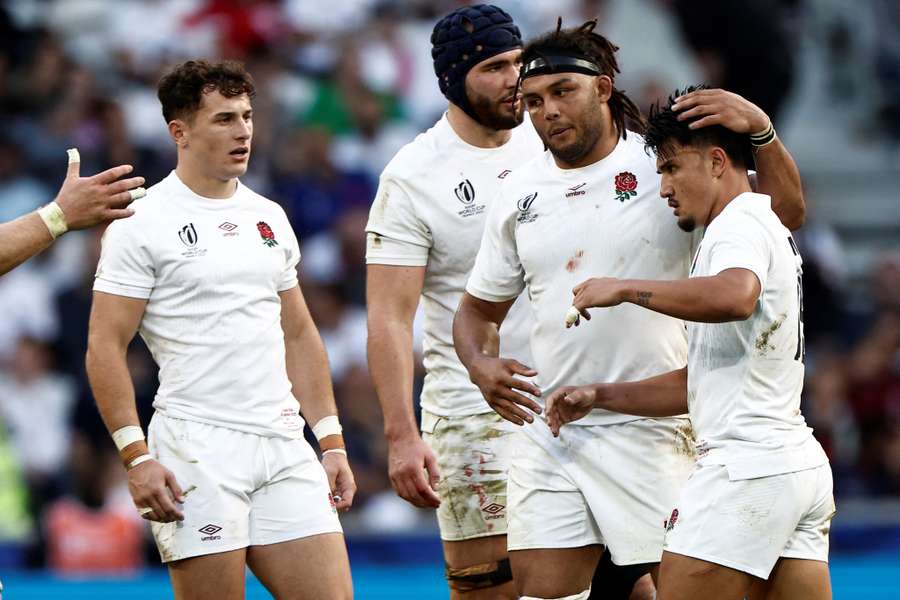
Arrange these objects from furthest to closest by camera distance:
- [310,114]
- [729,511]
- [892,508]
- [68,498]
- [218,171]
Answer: [310,114] → [68,498] → [892,508] → [218,171] → [729,511]

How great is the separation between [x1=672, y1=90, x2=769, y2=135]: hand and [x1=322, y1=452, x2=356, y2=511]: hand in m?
1.83

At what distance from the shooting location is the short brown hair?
5.34 m

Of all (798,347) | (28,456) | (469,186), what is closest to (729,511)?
(798,347)

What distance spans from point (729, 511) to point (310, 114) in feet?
25.3

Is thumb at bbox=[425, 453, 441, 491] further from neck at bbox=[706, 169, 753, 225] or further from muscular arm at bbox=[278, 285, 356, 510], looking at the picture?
neck at bbox=[706, 169, 753, 225]

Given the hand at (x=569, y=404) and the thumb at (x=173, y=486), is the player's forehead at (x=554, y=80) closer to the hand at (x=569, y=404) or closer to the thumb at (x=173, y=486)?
the hand at (x=569, y=404)

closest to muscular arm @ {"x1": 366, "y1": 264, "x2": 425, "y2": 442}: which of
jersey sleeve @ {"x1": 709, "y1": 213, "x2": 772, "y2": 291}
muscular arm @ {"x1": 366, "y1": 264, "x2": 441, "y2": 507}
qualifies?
muscular arm @ {"x1": 366, "y1": 264, "x2": 441, "y2": 507}

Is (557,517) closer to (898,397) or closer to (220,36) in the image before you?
(898,397)

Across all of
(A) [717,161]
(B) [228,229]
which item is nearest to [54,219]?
(B) [228,229]

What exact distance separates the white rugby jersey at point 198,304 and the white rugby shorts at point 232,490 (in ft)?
0.19

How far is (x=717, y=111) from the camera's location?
4668mm

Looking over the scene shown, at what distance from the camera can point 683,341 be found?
16.7ft

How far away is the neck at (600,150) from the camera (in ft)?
16.7

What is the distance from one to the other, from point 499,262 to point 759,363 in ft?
3.59
